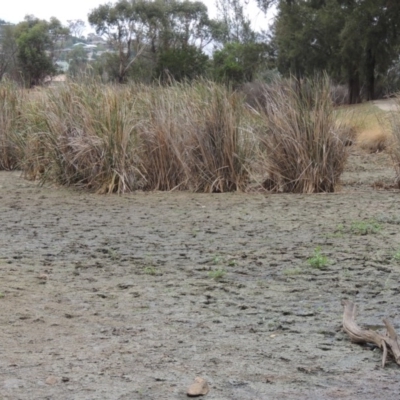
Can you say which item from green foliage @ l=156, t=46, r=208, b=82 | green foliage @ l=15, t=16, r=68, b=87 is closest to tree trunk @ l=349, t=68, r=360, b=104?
green foliage @ l=156, t=46, r=208, b=82

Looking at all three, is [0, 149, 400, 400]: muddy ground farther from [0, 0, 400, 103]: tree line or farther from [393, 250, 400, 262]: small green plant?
[0, 0, 400, 103]: tree line

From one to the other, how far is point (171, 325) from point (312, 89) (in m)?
6.27

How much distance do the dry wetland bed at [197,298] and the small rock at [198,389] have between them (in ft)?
0.18

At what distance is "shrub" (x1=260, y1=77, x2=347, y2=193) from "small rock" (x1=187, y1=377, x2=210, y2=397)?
6.53 metres

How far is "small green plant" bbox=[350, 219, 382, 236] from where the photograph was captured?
7.11 meters

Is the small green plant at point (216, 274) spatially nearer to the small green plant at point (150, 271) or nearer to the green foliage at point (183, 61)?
the small green plant at point (150, 271)

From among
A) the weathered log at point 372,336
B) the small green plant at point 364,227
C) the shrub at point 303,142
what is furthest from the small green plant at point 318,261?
the shrub at point 303,142

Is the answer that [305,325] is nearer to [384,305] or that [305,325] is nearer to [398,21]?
[384,305]

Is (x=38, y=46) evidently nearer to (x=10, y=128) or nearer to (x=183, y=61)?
(x=183, y=61)

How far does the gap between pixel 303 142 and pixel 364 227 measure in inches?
110

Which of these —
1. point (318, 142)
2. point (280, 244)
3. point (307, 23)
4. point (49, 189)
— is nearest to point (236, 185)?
point (318, 142)

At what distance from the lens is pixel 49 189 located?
10688 millimetres

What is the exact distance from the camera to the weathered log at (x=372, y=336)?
385 cm

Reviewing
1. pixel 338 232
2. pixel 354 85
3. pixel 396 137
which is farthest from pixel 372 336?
pixel 354 85
